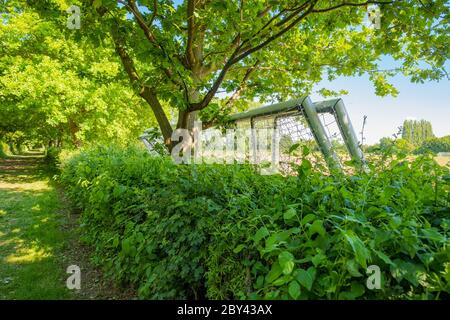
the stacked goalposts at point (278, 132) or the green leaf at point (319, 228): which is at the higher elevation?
the stacked goalposts at point (278, 132)

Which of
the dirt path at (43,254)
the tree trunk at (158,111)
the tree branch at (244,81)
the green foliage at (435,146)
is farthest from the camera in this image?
the tree branch at (244,81)

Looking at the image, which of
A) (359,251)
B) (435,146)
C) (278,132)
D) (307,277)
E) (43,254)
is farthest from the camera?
(278,132)

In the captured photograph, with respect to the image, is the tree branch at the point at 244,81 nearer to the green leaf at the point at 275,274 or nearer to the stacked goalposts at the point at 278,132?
the stacked goalposts at the point at 278,132

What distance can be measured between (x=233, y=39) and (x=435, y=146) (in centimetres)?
459

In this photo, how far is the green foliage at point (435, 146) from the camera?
118 inches

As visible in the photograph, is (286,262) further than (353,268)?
Yes

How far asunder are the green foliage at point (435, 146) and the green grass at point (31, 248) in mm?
4431

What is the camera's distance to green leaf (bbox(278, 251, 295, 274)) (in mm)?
1542

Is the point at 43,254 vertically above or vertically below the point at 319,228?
below

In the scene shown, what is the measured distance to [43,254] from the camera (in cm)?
540
